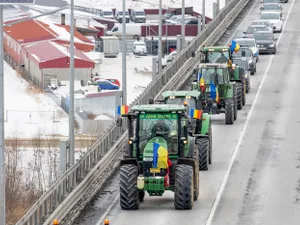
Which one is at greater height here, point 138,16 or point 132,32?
point 138,16

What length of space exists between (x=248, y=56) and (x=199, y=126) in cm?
2283

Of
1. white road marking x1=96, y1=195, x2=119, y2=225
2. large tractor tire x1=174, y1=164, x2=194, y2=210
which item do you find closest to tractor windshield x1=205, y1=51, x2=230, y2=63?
white road marking x1=96, y1=195, x2=119, y2=225

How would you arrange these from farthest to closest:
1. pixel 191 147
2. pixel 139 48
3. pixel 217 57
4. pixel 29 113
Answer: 1. pixel 139 48
2. pixel 29 113
3. pixel 217 57
4. pixel 191 147

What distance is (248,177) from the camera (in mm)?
34531

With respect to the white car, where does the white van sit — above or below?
below

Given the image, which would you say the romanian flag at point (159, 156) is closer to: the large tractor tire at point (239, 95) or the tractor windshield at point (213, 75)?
the tractor windshield at point (213, 75)

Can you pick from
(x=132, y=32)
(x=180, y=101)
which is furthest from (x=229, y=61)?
(x=132, y=32)

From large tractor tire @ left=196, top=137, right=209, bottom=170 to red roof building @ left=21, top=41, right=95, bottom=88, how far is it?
186ft

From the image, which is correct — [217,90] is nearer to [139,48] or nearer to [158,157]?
[158,157]

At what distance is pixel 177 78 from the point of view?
5659 centimetres

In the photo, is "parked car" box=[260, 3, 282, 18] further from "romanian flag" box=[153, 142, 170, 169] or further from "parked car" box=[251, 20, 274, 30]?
"romanian flag" box=[153, 142, 170, 169]

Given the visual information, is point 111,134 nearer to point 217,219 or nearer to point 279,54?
point 217,219

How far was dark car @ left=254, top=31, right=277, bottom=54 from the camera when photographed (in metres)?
66.6

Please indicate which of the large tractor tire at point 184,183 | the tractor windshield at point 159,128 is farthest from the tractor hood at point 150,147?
the large tractor tire at point 184,183
